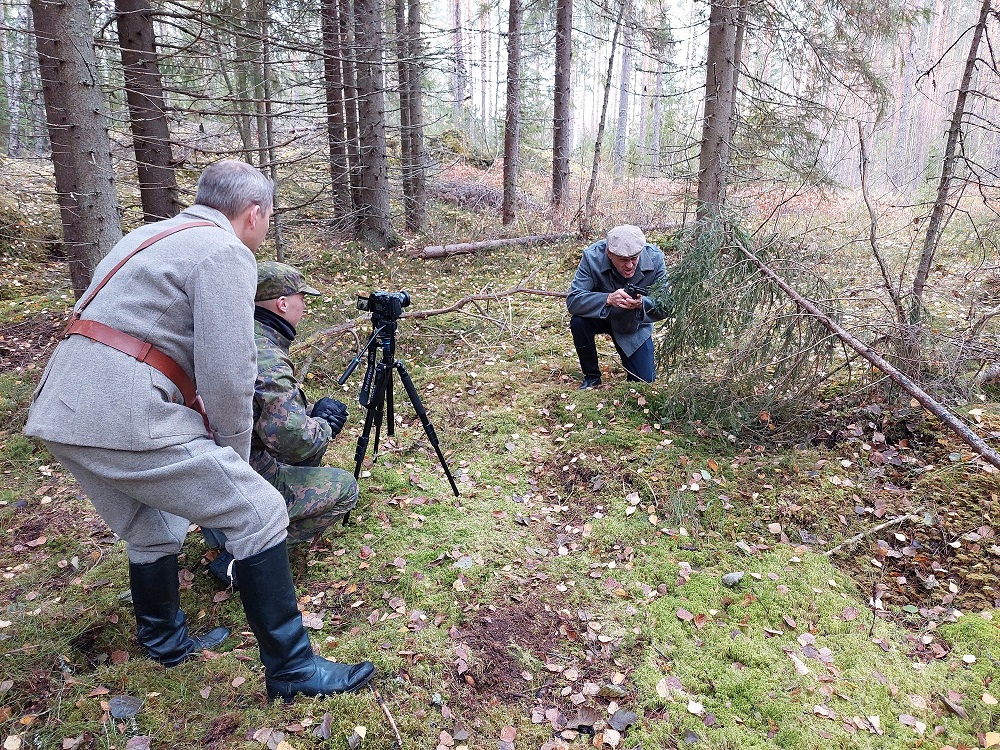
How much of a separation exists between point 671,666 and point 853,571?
124 centimetres

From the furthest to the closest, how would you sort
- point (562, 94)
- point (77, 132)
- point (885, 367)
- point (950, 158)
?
point (562, 94)
point (77, 132)
point (950, 158)
point (885, 367)

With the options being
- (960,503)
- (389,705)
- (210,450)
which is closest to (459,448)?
(389,705)

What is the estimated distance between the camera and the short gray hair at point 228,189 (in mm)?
2297

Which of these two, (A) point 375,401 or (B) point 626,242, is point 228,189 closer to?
(A) point 375,401

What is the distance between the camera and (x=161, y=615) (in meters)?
2.61

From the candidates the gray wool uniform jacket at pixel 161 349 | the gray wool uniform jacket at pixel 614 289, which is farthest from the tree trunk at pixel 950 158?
the gray wool uniform jacket at pixel 161 349

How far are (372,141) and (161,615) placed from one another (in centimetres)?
823

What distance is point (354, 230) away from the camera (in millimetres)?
9852

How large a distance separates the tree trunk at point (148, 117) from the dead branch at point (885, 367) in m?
5.33

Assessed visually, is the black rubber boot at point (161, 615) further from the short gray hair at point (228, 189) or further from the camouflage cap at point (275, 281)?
the short gray hair at point (228, 189)

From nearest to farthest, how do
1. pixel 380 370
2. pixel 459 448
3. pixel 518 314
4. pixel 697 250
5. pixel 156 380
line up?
1. pixel 156 380
2. pixel 380 370
3. pixel 697 250
4. pixel 459 448
5. pixel 518 314

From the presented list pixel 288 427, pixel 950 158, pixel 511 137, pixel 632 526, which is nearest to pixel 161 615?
pixel 288 427

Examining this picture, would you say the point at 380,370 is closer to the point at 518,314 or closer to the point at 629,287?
the point at 629,287

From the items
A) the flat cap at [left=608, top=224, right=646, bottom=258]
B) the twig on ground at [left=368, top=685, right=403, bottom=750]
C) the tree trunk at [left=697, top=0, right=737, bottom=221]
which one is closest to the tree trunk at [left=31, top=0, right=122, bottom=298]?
the flat cap at [left=608, top=224, right=646, bottom=258]
